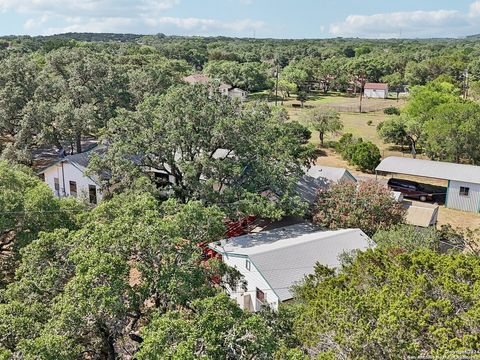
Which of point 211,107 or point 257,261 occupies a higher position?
point 211,107

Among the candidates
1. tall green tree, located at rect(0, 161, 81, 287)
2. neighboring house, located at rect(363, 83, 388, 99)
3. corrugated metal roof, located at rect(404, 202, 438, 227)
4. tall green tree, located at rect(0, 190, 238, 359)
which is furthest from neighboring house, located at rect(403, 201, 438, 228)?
neighboring house, located at rect(363, 83, 388, 99)

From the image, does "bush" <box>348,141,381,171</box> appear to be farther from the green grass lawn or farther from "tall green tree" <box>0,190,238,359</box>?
"tall green tree" <box>0,190,238,359</box>

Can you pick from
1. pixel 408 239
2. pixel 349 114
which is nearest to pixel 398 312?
pixel 408 239

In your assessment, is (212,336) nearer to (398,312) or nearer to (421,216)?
(398,312)

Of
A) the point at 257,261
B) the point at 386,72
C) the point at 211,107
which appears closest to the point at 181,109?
the point at 211,107

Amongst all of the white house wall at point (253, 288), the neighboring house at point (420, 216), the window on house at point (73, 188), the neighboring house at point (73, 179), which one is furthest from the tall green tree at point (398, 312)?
the window on house at point (73, 188)

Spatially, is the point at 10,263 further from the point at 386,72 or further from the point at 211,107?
the point at 386,72
